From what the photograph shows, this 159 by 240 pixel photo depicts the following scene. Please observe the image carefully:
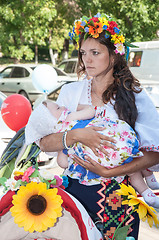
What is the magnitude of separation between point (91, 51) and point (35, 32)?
14242mm

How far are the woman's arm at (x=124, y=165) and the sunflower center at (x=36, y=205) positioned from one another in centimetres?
36

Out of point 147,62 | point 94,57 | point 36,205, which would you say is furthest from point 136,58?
point 36,205

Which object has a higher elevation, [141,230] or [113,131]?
[113,131]

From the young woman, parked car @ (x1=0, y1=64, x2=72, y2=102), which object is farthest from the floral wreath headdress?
parked car @ (x1=0, y1=64, x2=72, y2=102)

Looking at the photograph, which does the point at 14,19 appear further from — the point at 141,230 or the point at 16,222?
the point at 16,222

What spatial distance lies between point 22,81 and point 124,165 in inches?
424

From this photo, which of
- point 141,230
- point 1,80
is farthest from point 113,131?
point 1,80

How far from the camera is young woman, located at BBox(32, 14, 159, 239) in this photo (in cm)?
180

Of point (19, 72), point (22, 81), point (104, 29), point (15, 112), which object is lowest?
point (22, 81)

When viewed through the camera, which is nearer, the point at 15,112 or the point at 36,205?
the point at 36,205

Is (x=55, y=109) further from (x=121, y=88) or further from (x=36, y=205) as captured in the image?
(x=36, y=205)

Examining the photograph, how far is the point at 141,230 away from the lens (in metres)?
3.71

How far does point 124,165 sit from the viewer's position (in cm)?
181

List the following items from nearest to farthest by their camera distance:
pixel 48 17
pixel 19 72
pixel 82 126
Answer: pixel 82 126 < pixel 19 72 < pixel 48 17
